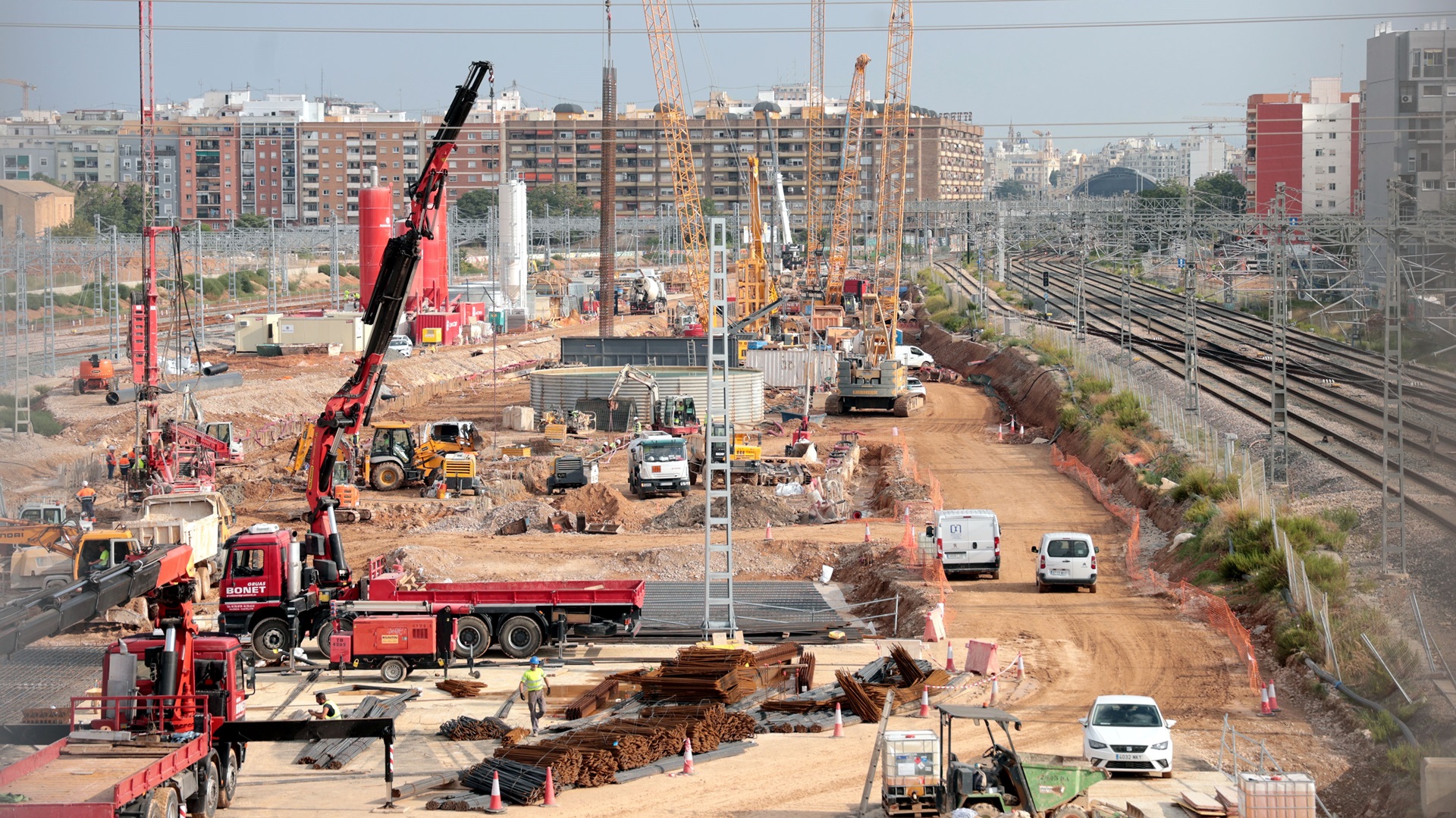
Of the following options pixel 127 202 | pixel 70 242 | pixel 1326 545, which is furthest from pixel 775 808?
pixel 127 202

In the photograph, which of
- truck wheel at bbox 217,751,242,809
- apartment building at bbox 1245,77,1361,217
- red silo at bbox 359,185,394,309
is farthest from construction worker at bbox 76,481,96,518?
apartment building at bbox 1245,77,1361,217

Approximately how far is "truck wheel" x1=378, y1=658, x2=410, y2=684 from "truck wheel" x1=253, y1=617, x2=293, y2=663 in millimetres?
2042

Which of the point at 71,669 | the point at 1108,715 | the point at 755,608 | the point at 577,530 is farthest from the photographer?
the point at 577,530

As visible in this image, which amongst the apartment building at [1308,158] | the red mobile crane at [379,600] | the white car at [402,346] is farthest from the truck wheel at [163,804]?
the apartment building at [1308,158]

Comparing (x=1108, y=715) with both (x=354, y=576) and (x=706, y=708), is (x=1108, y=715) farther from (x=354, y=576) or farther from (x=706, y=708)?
(x=354, y=576)

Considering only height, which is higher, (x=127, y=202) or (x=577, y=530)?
(x=127, y=202)

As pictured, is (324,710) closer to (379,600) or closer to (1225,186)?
(379,600)

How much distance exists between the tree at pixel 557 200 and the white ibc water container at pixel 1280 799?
532ft

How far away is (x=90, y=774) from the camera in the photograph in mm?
13883

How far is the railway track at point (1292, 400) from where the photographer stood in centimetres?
3128

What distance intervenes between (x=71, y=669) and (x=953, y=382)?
47.5 meters

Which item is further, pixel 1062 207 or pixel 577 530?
pixel 1062 207

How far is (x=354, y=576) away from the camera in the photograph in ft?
101

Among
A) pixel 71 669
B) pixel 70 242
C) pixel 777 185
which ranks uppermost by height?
pixel 777 185
